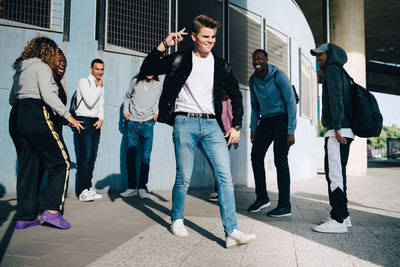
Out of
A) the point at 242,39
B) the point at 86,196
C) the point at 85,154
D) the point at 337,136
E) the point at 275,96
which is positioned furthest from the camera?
the point at 242,39

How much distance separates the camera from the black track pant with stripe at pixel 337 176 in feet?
10.2

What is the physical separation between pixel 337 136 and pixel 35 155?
10.0ft

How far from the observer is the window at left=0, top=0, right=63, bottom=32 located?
511cm

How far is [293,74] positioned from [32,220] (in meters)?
7.71

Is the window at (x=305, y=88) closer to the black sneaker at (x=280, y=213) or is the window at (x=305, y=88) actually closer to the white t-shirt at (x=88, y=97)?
the black sneaker at (x=280, y=213)

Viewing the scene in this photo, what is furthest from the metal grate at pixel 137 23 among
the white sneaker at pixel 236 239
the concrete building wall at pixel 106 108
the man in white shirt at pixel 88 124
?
the white sneaker at pixel 236 239

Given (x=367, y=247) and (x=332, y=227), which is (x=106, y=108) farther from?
(x=367, y=247)

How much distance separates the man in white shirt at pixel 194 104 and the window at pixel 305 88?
288 inches

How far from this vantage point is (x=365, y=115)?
3.07 meters

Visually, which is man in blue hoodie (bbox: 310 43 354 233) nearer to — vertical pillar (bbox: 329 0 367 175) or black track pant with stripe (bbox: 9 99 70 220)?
black track pant with stripe (bbox: 9 99 70 220)

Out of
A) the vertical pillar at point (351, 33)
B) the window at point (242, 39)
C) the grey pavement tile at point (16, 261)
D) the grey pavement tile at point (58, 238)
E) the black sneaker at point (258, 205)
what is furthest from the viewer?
the vertical pillar at point (351, 33)

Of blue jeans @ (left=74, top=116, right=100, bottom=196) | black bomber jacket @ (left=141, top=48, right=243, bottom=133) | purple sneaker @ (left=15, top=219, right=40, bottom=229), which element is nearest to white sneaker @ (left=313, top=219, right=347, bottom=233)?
black bomber jacket @ (left=141, top=48, right=243, bottom=133)

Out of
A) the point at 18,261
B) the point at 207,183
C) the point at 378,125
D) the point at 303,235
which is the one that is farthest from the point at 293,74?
the point at 18,261

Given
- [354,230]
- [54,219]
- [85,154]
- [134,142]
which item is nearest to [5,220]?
[54,219]
